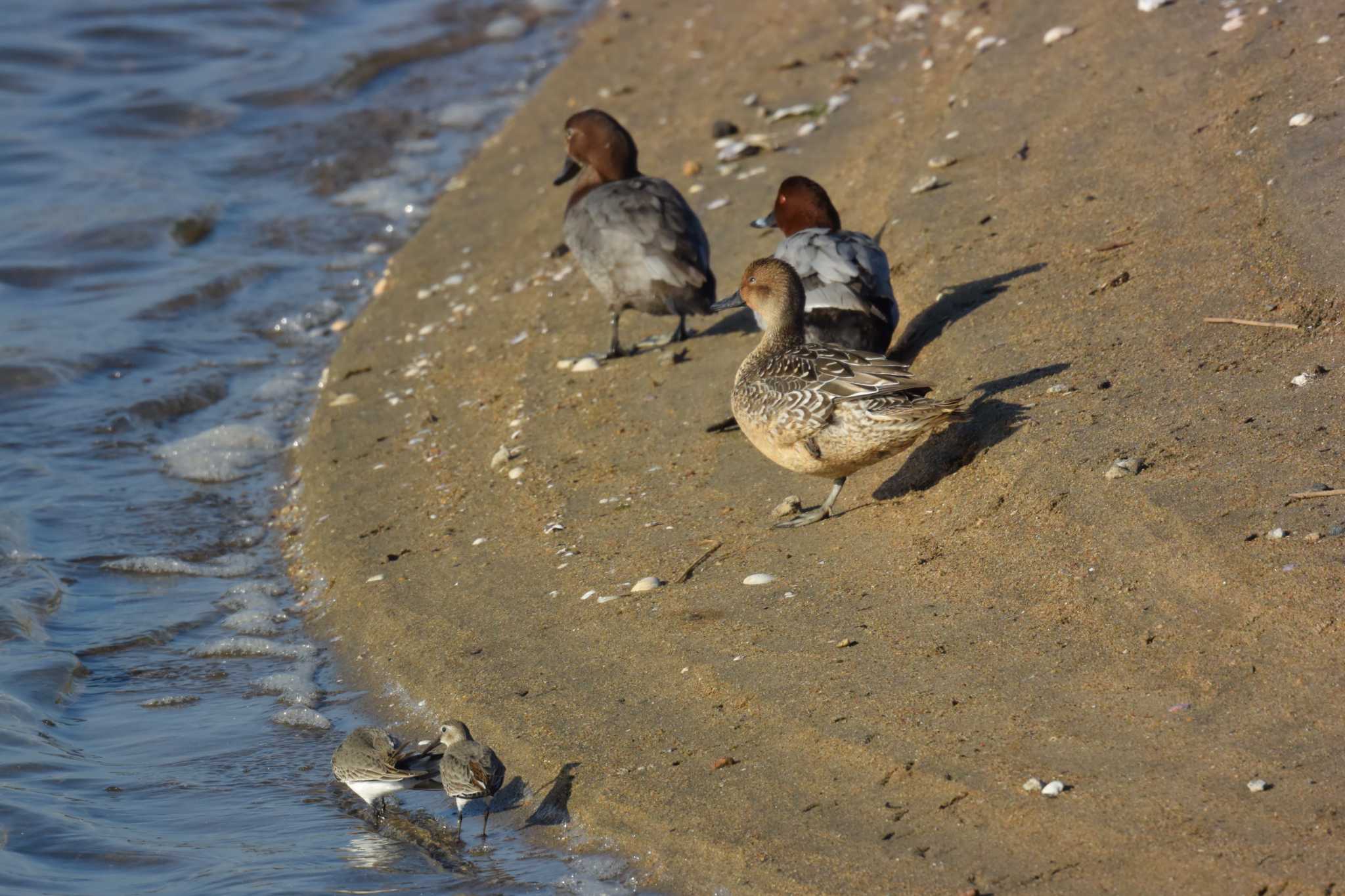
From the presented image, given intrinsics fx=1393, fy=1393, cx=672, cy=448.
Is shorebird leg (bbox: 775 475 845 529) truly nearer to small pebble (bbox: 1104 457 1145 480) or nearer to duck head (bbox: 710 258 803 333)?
duck head (bbox: 710 258 803 333)

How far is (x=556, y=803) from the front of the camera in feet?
13.2

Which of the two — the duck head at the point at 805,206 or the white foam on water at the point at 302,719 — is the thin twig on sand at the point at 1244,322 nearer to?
→ the duck head at the point at 805,206

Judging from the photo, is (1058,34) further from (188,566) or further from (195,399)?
(188,566)

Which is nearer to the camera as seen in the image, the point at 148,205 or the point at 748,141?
the point at 748,141

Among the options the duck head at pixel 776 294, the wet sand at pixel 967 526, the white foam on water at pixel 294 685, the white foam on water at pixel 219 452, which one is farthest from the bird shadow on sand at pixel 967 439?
the white foam on water at pixel 219 452

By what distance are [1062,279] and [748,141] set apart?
3654mm

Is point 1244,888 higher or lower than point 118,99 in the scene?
lower

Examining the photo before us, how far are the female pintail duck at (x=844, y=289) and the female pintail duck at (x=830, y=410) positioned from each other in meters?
0.59

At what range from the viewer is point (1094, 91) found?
24.8 feet

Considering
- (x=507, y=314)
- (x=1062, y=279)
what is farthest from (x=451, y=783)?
(x=507, y=314)

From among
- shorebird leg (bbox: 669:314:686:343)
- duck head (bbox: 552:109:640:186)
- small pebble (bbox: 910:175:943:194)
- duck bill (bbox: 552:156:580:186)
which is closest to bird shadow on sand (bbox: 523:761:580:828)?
shorebird leg (bbox: 669:314:686:343)

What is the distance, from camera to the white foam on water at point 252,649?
5.44 metres

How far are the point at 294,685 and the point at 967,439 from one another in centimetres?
263

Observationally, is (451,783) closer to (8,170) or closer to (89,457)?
(89,457)
